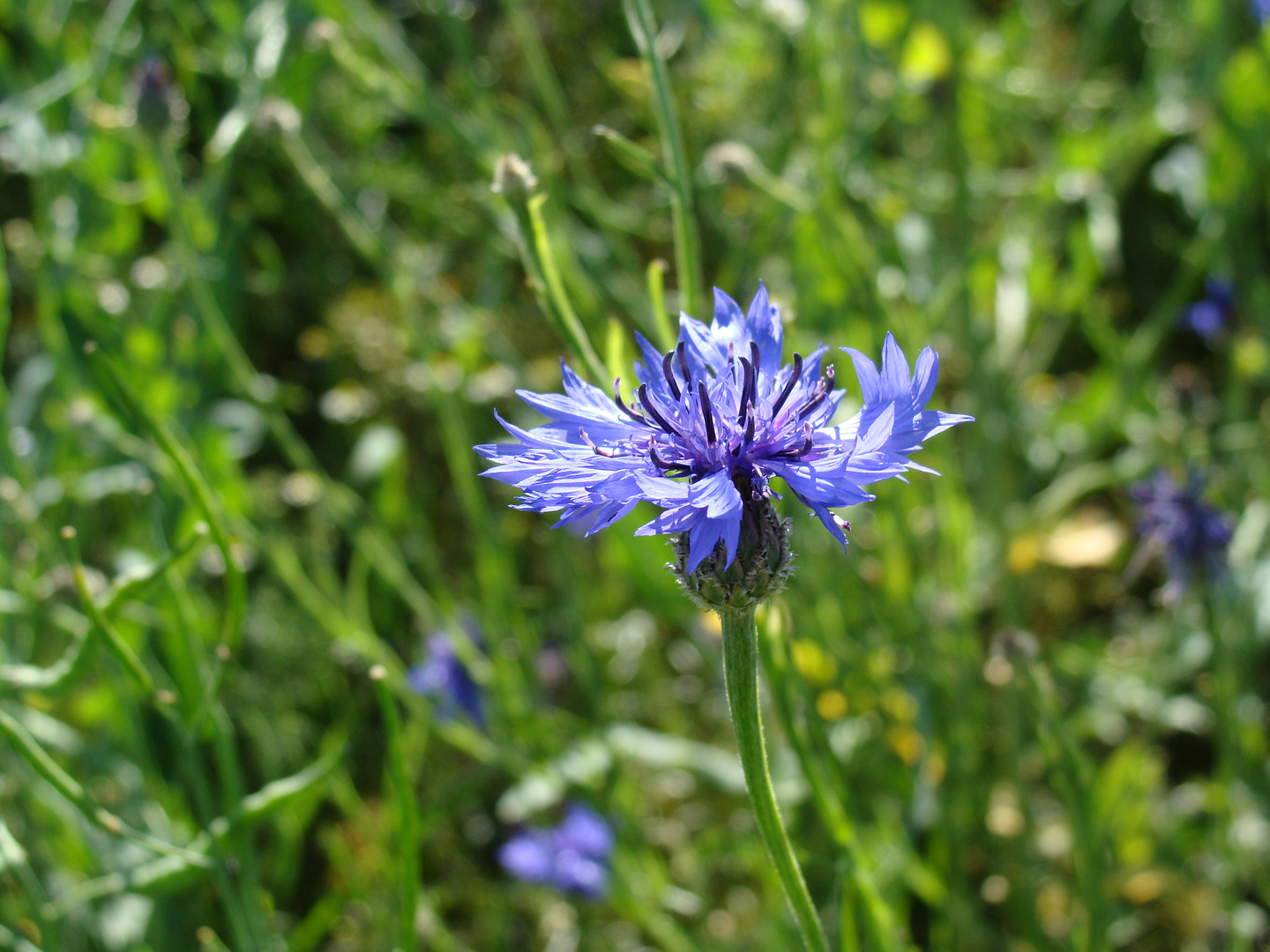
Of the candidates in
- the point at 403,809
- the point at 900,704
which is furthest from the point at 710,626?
the point at 403,809

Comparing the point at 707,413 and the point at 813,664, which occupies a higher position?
the point at 813,664

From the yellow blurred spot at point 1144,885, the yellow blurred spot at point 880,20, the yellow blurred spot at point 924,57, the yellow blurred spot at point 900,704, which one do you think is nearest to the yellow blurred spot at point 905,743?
the yellow blurred spot at point 900,704

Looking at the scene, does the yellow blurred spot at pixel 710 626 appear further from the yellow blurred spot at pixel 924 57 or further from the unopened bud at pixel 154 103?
the unopened bud at pixel 154 103

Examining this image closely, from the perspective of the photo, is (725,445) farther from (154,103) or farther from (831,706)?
(831,706)

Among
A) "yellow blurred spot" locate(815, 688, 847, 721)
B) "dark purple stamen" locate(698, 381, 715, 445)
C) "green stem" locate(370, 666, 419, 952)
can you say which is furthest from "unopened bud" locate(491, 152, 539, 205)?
"yellow blurred spot" locate(815, 688, 847, 721)

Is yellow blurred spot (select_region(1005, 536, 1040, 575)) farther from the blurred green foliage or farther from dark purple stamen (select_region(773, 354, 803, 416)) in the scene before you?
dark purple stamen (select_region(773, 354, 803, 416))

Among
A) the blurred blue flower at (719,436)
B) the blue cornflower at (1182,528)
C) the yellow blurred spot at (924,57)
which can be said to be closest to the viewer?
the blurred blue flower at (719,436)

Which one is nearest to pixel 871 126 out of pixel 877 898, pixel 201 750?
pixel 877 898
